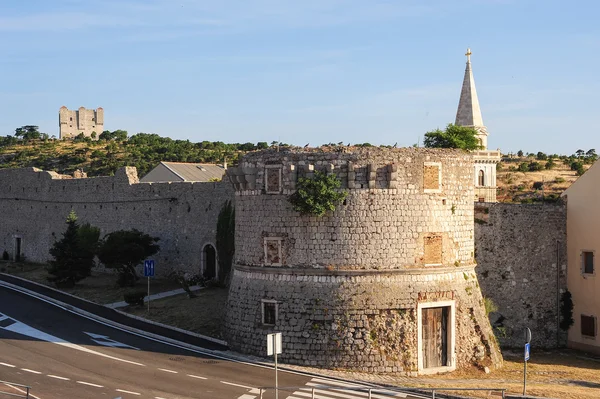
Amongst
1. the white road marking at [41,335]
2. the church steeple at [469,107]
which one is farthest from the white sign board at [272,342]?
the church steeple at [469,107]

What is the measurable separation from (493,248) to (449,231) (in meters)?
6.72

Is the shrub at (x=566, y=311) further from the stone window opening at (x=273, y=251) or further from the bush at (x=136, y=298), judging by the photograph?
the bush at (x=136, y=298)

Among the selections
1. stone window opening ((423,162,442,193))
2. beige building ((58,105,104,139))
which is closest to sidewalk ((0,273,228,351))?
stone window opening ((423,162,442,193))

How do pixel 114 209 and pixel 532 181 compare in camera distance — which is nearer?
pixel 114 209

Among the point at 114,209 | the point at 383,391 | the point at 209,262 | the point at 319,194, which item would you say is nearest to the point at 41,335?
the point at 209,262

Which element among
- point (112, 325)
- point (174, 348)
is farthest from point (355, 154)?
point (112, 325)

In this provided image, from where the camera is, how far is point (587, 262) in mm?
32406

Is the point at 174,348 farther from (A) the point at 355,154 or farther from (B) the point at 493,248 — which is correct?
(B) the point at 493,248

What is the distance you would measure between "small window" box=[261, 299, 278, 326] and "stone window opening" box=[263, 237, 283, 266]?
4.33 feet

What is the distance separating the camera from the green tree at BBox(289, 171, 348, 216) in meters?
25.1

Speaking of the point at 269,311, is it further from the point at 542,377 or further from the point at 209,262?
the point at 209,262

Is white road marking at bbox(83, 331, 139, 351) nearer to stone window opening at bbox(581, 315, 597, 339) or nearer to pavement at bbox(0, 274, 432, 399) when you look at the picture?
pavement at bbox(0, 274, 432, 399)

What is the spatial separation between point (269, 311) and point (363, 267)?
3669 mm

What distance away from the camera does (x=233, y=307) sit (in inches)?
1085
